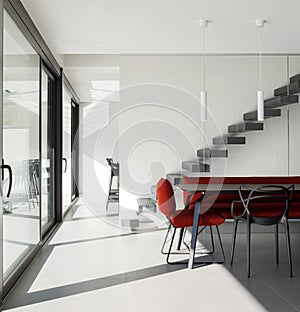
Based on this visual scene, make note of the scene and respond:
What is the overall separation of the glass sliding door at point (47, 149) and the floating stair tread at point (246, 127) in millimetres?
2635

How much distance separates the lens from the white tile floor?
12.3ft

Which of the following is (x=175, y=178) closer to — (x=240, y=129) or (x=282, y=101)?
(x=240, y=129)

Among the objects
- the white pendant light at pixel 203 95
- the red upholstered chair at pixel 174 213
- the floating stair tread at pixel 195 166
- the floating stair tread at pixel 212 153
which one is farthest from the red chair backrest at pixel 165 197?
the floating stair tread at pixel 212 153

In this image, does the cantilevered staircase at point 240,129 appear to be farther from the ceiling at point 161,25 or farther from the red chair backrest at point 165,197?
the red chair backrest at point 165,197

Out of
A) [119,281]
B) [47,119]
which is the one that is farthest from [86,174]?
[119,281]

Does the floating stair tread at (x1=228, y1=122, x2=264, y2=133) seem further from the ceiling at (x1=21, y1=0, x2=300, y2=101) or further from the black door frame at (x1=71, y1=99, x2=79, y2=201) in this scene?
the black door frame at (x1=71, y1=99, x2=79, y2=201)

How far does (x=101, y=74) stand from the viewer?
9.51 m

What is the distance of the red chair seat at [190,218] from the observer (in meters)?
5.04

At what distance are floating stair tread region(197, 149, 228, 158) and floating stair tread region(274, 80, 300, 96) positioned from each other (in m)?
1.17

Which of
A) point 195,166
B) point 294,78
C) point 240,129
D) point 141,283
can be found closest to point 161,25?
point 195,166

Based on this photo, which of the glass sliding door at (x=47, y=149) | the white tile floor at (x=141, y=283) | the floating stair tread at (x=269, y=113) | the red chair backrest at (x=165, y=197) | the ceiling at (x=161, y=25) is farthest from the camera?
the floating stair tread at (x=269, y=113)

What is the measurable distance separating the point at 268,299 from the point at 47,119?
4.45 meters

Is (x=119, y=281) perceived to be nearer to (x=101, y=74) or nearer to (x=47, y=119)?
(x=47, y=119)

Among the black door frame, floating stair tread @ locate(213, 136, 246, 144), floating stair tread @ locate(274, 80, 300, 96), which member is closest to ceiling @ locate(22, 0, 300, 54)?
floating stair tread @ locate(274, 80, 300, 96)
